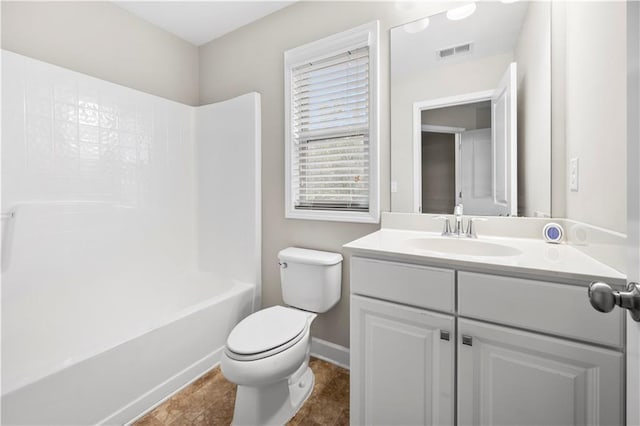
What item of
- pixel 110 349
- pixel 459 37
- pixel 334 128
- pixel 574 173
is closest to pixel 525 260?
pixel 574 173

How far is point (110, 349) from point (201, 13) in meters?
2.22

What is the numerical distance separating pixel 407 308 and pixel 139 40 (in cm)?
260

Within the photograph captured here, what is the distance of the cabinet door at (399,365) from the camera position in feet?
3.19

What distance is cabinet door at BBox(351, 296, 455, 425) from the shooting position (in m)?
0.97

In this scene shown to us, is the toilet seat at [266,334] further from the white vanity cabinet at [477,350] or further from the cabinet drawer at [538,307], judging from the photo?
the cabinet drawer at [538,307]

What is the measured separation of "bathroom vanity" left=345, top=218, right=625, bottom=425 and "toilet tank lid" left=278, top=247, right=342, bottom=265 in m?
0.52

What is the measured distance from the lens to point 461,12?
4.71 feet

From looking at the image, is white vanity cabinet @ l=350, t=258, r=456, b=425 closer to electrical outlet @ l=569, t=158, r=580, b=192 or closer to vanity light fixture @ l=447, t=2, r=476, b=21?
electrical outlet @ l=569, t=158, r=580, b=192

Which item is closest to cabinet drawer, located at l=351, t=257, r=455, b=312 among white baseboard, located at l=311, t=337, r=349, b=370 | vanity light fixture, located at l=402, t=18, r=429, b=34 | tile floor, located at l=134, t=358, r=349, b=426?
tile floor, located at l=134, t=358, r=349, b=426

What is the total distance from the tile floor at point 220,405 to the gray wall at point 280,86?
0.28 meters

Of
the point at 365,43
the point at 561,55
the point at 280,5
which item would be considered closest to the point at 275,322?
the point at 365,43

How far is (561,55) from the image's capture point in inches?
48.1

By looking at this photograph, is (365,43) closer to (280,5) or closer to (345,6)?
(345,6)

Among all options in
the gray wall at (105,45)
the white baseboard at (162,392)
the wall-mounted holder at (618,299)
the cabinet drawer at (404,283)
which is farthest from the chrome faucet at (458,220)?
the gray wall at (105,45)
